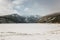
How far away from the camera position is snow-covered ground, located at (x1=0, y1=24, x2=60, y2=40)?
4.67 ft

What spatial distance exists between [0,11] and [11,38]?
347 millimetres

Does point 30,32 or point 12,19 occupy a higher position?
point 12,19

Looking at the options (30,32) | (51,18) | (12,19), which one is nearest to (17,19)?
(12,19)

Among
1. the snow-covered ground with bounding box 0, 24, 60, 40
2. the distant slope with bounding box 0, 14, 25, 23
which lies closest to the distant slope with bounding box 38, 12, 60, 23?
the snow-covered ground with bounding box 0, 24, 60, 40

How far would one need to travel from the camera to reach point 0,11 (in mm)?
1432

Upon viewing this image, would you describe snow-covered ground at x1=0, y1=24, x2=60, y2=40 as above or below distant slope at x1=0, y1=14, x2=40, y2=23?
below

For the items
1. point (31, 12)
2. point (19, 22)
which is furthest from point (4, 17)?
point (31, 12)

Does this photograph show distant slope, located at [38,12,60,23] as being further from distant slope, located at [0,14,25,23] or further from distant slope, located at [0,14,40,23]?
distant slope, located at [0,14,25,23]

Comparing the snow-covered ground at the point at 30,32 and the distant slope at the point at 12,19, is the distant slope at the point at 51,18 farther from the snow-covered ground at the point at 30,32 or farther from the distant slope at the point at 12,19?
the distant slope at the point at 12,19

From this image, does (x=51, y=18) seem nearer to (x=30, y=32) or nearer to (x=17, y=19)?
(x=30, y=32)

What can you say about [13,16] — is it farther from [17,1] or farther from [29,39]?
[29,39]

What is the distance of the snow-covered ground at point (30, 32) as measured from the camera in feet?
4.67

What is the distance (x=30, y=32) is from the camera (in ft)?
4.83

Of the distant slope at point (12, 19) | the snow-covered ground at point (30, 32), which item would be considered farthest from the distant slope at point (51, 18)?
the distant slope at point (12, 19)
